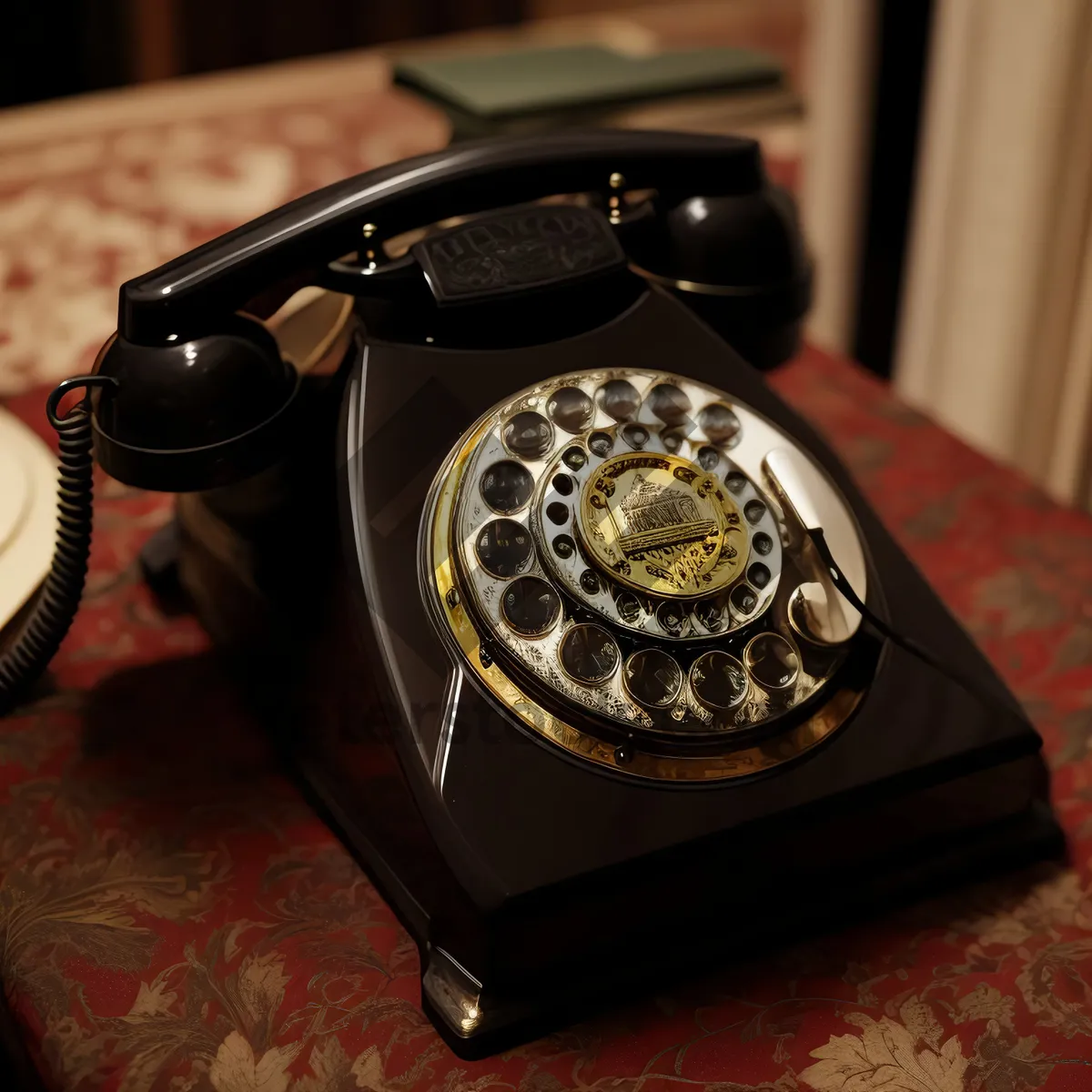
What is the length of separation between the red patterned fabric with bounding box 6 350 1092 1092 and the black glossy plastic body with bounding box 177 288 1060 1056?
22 mm

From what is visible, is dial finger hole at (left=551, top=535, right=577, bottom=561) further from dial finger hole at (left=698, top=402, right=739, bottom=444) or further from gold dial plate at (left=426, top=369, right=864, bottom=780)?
dial finger hole at (left=698, top=402, right=739, bottom=444)

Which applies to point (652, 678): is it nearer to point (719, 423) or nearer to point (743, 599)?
point (743, 599)

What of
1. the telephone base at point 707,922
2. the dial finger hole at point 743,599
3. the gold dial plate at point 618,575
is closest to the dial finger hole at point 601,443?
the gold dial plate at point 618,575

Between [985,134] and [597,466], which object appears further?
[985,134]

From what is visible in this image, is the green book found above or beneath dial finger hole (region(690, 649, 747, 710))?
above

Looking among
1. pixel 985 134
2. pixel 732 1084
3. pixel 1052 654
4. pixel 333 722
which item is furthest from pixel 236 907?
pixel 985 134

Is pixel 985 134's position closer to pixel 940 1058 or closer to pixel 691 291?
pixel 691 291

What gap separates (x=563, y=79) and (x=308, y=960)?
43.0 inches

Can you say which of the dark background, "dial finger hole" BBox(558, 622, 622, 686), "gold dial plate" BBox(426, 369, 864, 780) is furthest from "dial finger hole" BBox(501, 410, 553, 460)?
the dark background

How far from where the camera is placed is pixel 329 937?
63 cm

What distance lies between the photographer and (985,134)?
1217 millimetres

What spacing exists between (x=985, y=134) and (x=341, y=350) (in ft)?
2.67

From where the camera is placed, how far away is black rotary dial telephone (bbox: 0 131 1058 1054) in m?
0.57

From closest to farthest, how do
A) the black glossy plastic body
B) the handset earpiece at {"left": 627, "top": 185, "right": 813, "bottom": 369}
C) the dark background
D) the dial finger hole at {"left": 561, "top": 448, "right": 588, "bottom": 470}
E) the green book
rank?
the black glossy plastic body < the dial finger hole at {"left": 561, "top": 448, "right": 588, "bottom": 470} < the handset earpiece at {"left": 627, "top": 185, "right": 813, "bottom": 369} < the green book < the dark background
